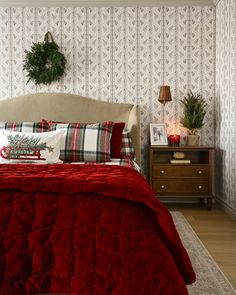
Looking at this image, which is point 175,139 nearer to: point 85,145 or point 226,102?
point 226,102

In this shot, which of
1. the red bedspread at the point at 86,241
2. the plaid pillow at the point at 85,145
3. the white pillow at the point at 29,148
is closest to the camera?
the red bedspread at the point at 86,241

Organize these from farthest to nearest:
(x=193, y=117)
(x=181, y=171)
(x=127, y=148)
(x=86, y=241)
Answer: (x=193, y=117) → (x=181, y=171) → (x=127, y=148) → (x=86, y=241)

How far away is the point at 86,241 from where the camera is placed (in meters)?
1.69

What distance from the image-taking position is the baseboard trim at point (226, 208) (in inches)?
159

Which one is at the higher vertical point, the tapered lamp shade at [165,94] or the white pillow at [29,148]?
the tapered lamp shade at [165,94]

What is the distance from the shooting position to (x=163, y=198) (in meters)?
4.79

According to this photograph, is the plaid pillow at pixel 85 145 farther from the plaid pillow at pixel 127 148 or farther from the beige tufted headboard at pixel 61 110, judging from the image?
the beige tufted headboard at pixel 61 110

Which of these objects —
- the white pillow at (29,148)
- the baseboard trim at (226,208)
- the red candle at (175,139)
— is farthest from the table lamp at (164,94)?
the white pillow at (29,148)

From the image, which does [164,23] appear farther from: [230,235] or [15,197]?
[15,197]

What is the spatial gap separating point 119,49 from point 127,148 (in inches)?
49.4

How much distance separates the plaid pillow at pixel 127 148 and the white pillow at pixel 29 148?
2.86 ft

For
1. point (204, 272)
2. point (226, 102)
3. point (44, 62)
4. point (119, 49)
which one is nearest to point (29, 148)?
point (44, 62)

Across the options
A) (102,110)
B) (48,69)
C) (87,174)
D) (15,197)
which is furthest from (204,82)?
(15,197)

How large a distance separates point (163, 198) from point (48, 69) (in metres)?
2.02
